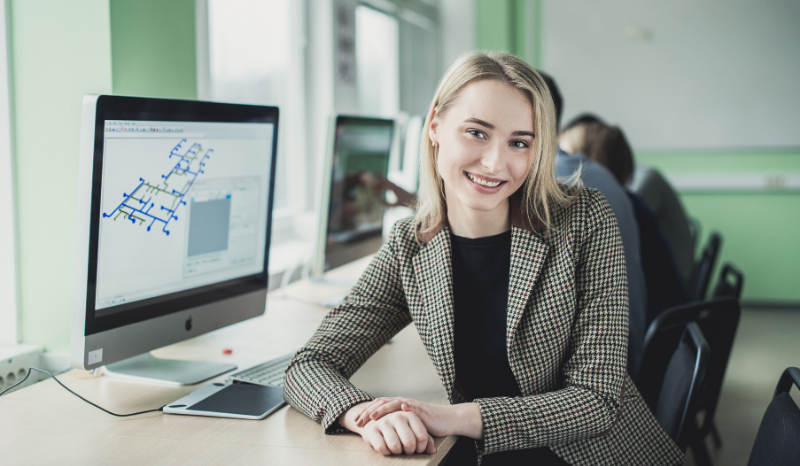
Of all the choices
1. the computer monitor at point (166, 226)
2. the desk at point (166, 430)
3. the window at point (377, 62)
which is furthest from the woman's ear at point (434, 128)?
the window at point (377, 62)

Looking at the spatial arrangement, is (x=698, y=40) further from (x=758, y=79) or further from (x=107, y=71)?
(x=107, y=71)

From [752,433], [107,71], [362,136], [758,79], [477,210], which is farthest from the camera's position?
[758,79]

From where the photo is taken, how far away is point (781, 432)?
926 mm

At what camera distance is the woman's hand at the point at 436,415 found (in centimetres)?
102

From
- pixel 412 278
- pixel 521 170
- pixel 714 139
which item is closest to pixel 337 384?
pixel 412 278

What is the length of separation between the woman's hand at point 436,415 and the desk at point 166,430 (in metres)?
0.02

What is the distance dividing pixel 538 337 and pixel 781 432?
39cm

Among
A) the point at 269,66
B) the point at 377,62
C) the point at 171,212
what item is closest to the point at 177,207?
the point at 171,212

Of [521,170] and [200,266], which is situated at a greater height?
[521,170]

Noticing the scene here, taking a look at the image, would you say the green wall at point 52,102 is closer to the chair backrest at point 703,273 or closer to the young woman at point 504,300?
the young woman at point 504,300

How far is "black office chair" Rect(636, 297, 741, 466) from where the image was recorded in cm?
156

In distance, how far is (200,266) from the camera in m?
1.35

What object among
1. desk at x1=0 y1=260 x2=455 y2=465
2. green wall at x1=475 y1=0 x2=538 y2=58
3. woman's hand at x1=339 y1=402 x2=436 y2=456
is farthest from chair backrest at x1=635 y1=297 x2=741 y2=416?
green wall at x1=475 y1=0 x2=538 y2=58

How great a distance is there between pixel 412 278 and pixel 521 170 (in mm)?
297
